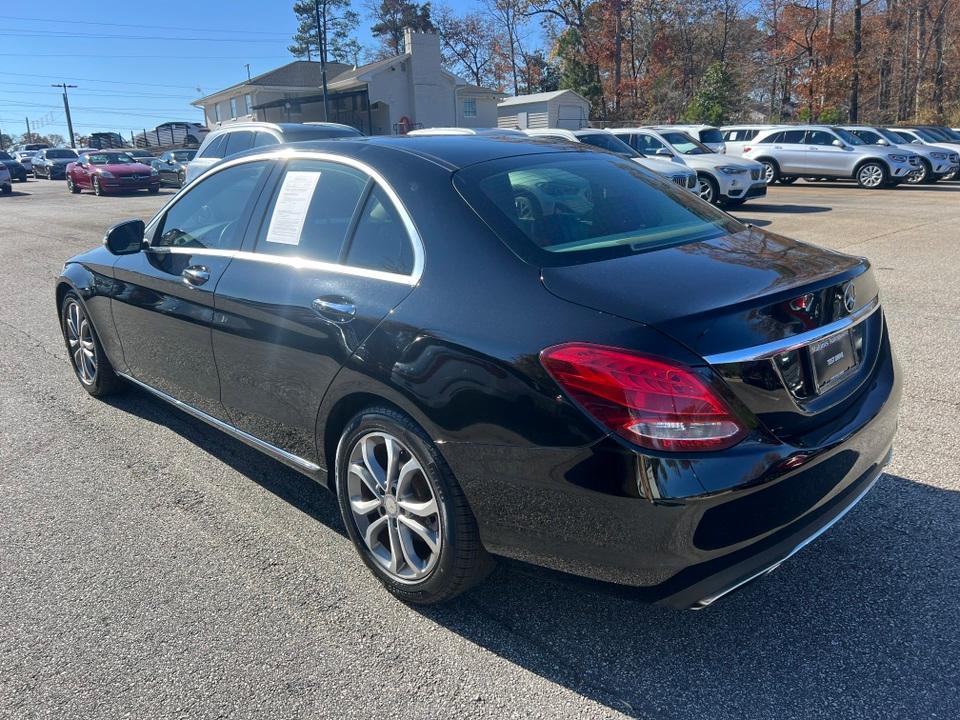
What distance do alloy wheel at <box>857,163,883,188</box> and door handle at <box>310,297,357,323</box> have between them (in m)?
21.8

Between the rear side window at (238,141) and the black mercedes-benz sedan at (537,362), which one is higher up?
the rear side window at (238,141)

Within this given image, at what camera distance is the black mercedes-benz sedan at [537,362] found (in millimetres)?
2170

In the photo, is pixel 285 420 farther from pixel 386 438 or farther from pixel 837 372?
pixel 837 372

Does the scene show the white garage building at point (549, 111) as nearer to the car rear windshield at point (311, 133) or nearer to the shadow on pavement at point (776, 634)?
the car rear windshield at point (311, 133)

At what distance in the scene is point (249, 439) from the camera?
3.61m

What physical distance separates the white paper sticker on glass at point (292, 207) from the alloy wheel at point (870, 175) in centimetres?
2139

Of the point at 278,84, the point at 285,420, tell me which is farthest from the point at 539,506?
the point at 278,84

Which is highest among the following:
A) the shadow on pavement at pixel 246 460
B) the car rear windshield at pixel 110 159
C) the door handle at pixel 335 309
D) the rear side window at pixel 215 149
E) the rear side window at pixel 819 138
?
the car rear windshield at pixel 110 159

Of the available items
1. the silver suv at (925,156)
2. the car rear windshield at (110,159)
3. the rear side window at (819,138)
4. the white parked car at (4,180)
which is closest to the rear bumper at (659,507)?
the rear side window at (819,138)

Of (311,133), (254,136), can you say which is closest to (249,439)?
(311,133)

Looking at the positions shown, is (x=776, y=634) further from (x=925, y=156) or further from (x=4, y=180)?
(x=4, y=180)

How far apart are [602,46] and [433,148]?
2013 inches

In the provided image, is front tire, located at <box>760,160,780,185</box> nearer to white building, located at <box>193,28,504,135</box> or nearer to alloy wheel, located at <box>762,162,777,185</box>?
alloy wheel, located at <box>762,162,777,185</box>

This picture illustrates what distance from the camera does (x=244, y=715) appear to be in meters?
2.37
